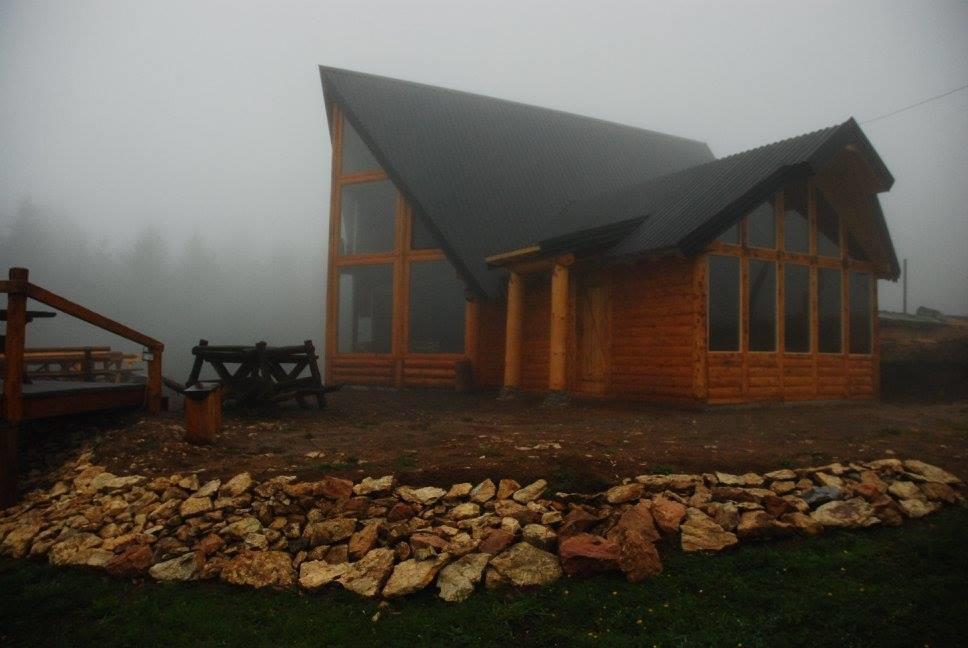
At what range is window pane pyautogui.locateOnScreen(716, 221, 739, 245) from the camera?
37.4ft

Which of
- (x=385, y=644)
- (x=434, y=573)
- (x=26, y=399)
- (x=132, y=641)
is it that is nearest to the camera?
(x=385, y=644)

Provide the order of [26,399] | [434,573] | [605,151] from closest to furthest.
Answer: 1. [434,573]
2. [26,399]
3. [605,151]

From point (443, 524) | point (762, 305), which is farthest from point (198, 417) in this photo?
point (762, 305)

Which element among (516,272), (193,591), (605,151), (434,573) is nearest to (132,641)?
(193,591)

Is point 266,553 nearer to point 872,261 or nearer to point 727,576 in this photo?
point 727,576

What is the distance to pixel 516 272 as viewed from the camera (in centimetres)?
1388

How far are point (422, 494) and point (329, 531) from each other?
860 millimetres

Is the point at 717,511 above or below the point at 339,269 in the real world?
below

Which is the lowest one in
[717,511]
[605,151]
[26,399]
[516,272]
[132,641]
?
[132,641]

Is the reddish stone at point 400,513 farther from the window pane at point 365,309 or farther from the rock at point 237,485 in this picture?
the window pane at point 365,309

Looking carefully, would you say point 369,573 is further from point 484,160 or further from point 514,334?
point 484,160

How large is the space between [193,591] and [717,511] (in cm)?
428

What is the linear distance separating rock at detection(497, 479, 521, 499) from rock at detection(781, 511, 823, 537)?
2239 mm

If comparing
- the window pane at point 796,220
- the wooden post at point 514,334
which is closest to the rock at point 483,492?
the wooden post at point 514,334
